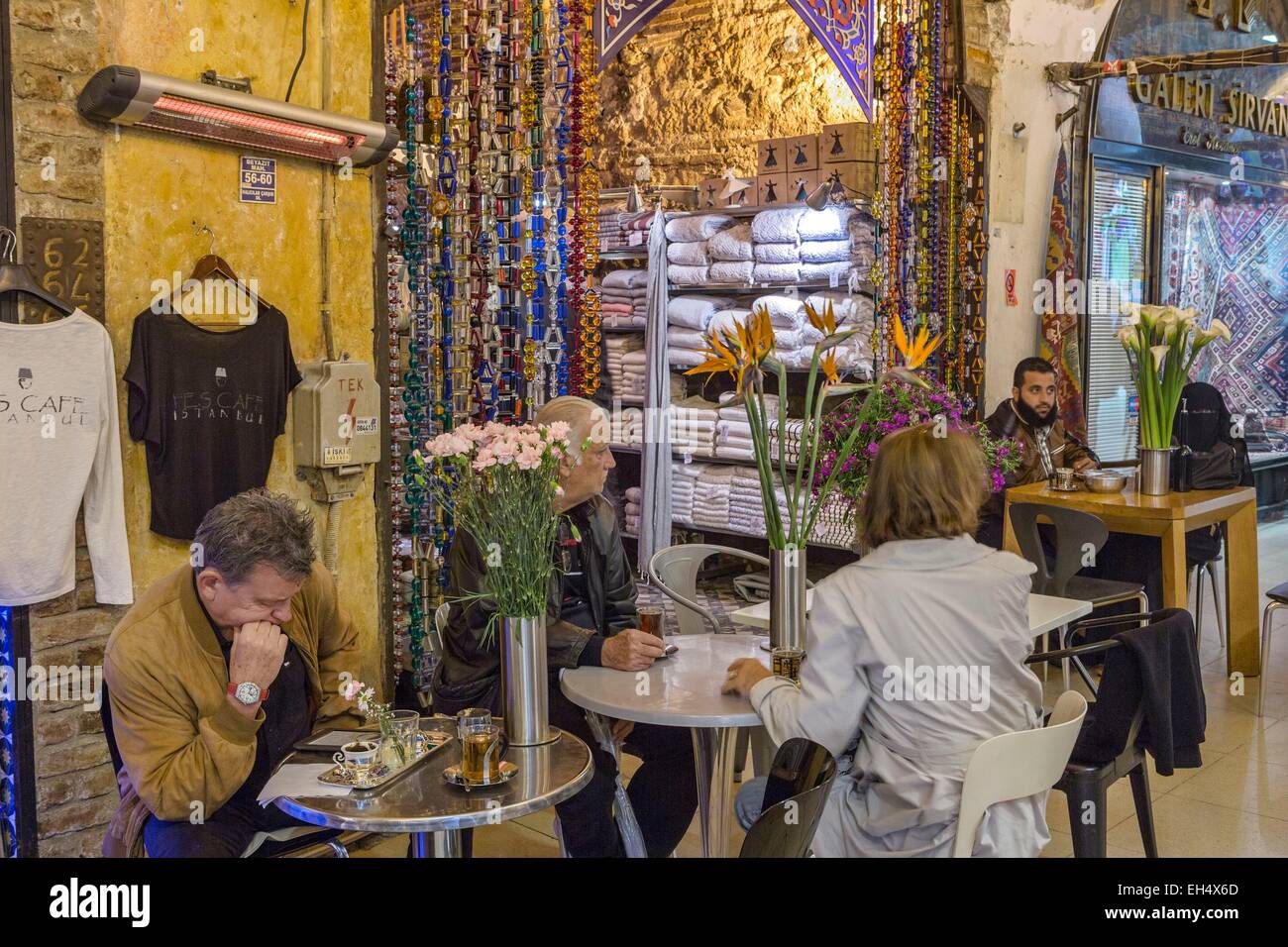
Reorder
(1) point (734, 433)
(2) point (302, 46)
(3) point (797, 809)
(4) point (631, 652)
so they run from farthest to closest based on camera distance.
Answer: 1. (1) point (734, 433)
2. (2) point (302, 46)
3. (4) point (631, 652)
4. (3) point (797, 809)

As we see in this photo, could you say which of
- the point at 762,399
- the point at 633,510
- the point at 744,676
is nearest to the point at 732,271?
the point at 633,510

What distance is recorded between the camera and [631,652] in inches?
119

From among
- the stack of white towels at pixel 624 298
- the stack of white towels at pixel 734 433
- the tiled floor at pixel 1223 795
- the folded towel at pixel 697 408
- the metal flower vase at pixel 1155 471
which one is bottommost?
the tiled floor at pixel 1223 795

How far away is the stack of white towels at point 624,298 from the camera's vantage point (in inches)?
308

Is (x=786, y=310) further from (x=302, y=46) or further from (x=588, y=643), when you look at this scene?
(x=588, y=643)

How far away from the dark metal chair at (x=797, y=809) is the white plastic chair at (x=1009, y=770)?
34cm

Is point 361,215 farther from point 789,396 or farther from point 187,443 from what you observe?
point 789,396

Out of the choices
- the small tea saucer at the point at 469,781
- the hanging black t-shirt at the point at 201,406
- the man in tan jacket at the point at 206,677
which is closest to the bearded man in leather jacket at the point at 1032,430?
the hanging black t-shirt at the point at 201,406

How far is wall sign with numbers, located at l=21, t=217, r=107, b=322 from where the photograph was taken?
128 inches

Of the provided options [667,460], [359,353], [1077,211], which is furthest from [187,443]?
[1077,211]

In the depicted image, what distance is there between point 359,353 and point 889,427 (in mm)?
1806

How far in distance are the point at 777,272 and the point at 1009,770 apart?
496cm

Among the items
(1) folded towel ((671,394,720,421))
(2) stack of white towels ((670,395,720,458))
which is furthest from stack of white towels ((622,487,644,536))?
(1) folded towel ((671,394,720,421))

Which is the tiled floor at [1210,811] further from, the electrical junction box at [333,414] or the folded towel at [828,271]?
the folded towel at [828,271]
